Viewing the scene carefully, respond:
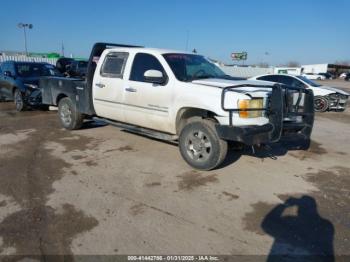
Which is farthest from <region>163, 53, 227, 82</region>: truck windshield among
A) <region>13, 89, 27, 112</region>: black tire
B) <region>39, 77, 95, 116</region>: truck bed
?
<region>13, 89, 27, 112</region>: black tire

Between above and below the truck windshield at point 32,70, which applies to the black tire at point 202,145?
below

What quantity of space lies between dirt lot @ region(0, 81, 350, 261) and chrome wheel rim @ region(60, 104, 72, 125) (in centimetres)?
121

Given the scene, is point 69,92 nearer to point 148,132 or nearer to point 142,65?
point 142,65

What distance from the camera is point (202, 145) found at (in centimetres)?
513

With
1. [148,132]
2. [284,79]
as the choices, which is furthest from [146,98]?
[284,79]

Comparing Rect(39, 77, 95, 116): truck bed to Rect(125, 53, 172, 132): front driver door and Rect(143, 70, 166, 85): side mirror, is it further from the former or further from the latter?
Rect(143, 70, 166, 85): side mirror

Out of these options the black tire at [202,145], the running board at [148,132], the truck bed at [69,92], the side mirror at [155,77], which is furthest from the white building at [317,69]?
the black tire at [202,145]

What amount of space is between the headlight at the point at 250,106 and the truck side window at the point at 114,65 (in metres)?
2.74

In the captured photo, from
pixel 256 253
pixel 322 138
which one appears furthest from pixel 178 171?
pixel 322 138

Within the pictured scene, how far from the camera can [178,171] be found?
5.23 meters

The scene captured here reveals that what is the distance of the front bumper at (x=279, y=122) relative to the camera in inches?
181

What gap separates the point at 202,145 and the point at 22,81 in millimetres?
8388

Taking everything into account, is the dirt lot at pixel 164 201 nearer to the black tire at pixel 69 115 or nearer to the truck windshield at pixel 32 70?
the black tire at pixel 69 115

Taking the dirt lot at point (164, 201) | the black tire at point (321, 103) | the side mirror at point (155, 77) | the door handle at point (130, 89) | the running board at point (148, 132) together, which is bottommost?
the dirt lot at point (164, 201)
